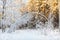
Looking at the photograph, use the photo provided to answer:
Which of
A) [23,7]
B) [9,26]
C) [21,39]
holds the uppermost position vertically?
[23,7]

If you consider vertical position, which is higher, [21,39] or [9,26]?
[9,26]

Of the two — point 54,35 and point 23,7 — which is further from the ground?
point 23,7

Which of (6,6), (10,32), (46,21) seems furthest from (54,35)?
(6,6)

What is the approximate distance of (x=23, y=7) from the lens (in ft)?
9.04

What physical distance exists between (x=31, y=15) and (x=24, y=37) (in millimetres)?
324

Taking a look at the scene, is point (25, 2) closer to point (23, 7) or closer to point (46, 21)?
point (23, 7)

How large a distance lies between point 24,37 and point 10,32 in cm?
21

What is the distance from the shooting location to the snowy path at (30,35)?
2.70 m

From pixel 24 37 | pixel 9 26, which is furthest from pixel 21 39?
pixel 9 26

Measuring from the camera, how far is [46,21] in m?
2.76

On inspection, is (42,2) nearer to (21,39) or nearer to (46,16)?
(46,16)

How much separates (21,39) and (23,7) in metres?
0.45

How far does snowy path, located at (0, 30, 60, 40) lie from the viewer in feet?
8.84

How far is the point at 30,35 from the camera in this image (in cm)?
273
